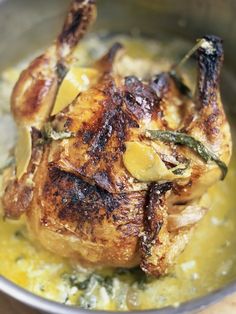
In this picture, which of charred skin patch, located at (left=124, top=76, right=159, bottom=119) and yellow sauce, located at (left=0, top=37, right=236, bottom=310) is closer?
charred skin patch, located at (left=124, top=76, right=159, bottom=119)

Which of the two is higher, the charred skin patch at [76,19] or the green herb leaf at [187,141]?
the charred skin patch at [76,19]

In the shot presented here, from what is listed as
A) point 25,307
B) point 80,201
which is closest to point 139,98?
point 80,201

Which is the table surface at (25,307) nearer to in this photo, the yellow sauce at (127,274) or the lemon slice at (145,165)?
the yellow sauce at (127,274)

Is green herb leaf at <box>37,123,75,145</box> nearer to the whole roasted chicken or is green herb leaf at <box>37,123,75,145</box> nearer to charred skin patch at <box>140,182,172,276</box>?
the whole roasted chicken

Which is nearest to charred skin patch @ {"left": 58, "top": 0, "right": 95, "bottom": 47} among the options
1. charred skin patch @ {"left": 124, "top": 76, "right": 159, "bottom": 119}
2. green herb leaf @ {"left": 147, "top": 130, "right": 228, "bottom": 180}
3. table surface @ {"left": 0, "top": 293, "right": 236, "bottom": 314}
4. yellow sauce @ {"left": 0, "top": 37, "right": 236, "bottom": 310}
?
charred skin patch @ {"left": 124, "top": 76, "right": 159, "bottom": 119}

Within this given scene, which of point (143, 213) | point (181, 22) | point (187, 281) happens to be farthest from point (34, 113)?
point (181, 22)

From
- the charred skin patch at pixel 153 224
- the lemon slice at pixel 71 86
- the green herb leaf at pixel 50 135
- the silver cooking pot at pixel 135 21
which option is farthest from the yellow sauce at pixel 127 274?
the silver cooking pot at pixel 135 21

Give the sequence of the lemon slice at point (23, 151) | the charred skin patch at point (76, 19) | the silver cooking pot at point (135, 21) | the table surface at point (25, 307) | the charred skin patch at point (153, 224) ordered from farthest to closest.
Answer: the silver cooking pot at point (135, 21)
the charred skin patch at point (76, 19)
the lemon slice at point (23, 151)
the charred skin patch at point (153, 224)
the table surface at point (25, 307)
